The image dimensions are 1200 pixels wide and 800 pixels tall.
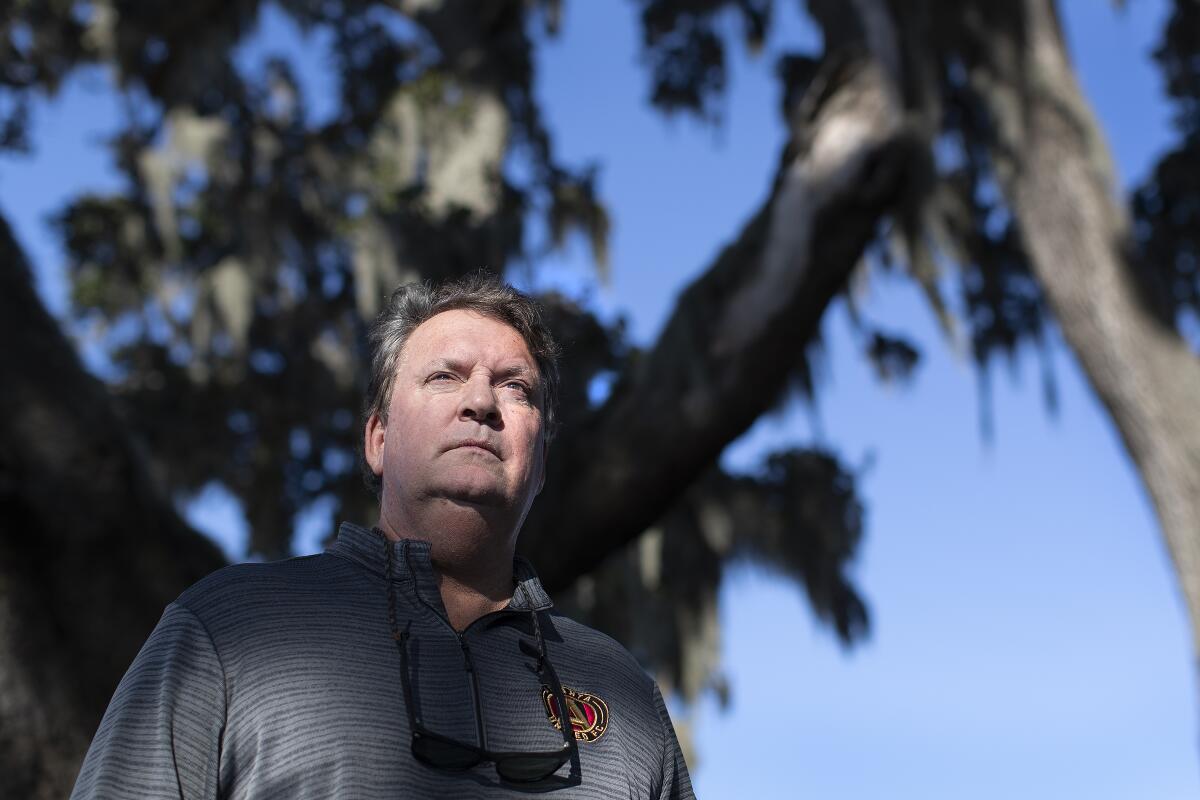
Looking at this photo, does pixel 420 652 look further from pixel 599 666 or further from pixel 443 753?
pixel 599 666

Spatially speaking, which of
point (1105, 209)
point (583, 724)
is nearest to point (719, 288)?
point (1105, 209)

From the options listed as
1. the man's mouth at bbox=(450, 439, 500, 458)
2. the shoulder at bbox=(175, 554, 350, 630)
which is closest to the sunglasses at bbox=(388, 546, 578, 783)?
the shoulder at bbox=(175, 554, 350, 630)

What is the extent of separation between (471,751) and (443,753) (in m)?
0.03

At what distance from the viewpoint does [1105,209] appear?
703 cm

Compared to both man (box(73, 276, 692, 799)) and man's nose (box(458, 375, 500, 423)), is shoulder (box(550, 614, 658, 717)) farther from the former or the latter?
man's nose (box(458, 375, 500, 423))

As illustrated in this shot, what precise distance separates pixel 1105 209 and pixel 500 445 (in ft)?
19.4

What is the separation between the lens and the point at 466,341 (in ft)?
6.47

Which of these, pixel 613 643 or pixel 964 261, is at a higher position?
pixel 964 261

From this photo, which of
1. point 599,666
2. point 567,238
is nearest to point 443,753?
point 599,666

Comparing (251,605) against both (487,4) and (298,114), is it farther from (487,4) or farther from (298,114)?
(298,114)

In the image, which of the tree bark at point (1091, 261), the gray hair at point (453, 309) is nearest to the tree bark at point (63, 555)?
the gray hair at point (453, 309)

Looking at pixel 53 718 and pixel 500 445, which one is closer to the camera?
pixel 500 445

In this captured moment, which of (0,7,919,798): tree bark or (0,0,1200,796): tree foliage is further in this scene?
(0,0,1200,796): tree foliage

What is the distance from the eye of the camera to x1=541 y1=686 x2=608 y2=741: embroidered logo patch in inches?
70.9
